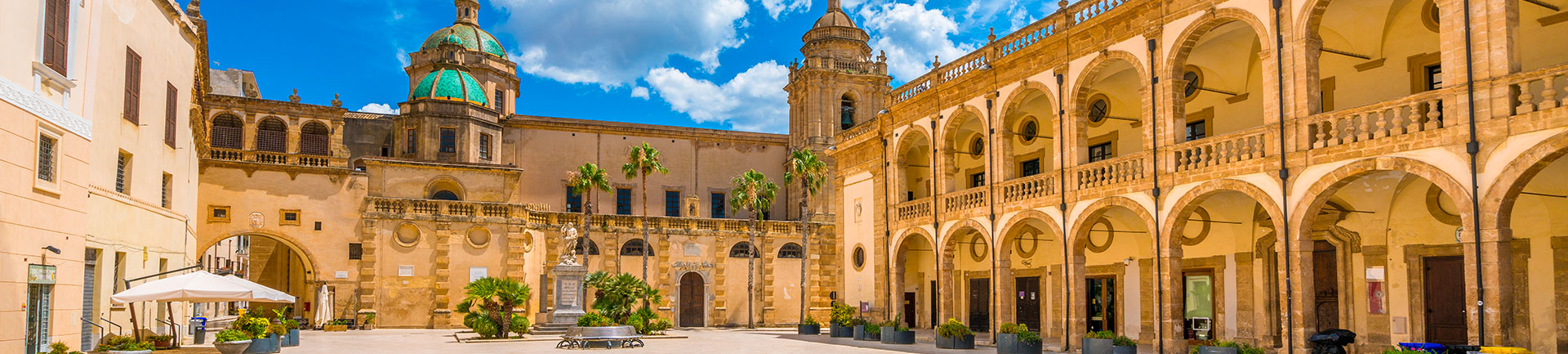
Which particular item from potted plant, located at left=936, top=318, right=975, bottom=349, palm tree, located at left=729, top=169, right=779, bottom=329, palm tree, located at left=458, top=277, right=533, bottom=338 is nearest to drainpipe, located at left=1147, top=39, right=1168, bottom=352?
potted plant, located at left=936, top=318, right=975, bottom=349

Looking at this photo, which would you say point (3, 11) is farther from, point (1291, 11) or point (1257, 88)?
point (1257, 88)

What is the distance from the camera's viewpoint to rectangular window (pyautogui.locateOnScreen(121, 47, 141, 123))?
73.0ft

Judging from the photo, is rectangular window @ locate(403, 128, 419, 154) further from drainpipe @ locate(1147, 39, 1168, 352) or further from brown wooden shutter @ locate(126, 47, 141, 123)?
drainpipe @ locate(1147, 39, 1168, 352)

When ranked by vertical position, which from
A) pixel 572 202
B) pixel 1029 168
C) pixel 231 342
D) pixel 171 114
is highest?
pixel 171 114

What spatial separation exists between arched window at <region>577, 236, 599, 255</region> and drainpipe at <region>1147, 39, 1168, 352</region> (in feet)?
88.0

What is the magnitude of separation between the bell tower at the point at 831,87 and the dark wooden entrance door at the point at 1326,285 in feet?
103

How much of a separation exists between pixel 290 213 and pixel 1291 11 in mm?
35244

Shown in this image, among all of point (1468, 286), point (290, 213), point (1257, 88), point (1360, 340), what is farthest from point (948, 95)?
point (290, 213)

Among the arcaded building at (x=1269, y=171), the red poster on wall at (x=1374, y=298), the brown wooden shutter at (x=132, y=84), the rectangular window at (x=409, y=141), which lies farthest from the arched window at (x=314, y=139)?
the red poster on wall at (x=1374, y=298)

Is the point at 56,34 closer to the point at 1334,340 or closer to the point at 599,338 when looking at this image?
the point at 599,338

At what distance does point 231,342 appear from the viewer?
2216 cm

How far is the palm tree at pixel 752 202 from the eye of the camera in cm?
4850

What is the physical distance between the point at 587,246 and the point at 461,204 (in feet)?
16.6

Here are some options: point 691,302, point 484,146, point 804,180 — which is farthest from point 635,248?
point 484,146
